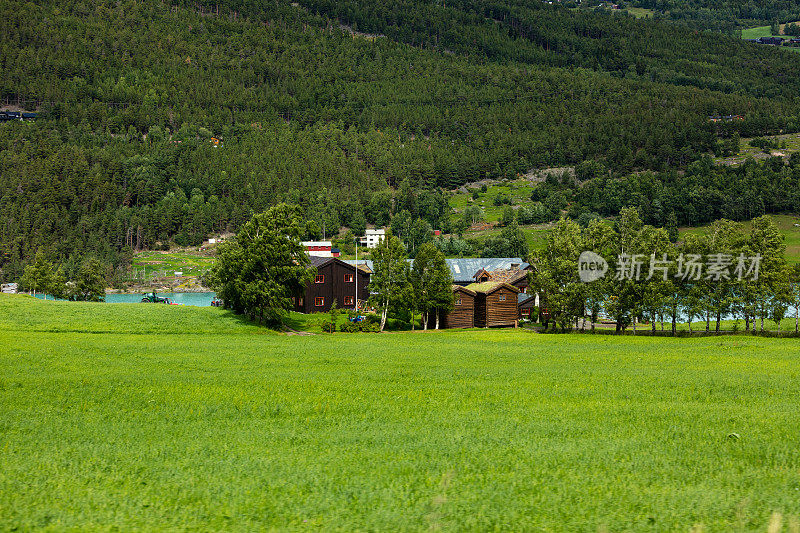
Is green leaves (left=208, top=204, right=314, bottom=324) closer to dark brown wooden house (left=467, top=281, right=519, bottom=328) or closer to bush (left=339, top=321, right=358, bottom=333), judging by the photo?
bush (left=339, top=321, right=358, bottom=333)

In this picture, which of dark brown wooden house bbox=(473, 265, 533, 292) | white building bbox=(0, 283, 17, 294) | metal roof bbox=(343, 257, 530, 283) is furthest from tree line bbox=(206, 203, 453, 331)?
white building bbox=(0, 283, 17, 294)

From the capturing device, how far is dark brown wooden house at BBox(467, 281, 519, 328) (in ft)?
276

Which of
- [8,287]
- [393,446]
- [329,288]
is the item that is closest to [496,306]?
[329,288]

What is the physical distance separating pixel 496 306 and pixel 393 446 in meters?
67.5

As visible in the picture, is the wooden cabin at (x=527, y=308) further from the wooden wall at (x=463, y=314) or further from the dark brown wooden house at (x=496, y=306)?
the wooden wall at (x=463, y=314)

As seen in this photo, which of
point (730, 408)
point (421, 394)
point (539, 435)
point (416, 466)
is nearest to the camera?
point (416, 466)

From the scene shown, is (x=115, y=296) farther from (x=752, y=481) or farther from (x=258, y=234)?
(x=752, y=481)

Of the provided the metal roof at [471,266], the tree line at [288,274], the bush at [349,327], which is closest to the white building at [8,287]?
the tree line at [288,274]

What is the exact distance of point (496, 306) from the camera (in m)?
84.6

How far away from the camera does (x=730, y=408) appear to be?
24.6m

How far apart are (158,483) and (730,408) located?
68.2 feet

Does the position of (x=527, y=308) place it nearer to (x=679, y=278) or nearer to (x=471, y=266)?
(x=471, y=266)

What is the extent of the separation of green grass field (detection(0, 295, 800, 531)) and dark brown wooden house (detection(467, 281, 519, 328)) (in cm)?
4443

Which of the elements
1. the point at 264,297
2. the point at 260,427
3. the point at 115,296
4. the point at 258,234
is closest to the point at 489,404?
the point at 260,427
